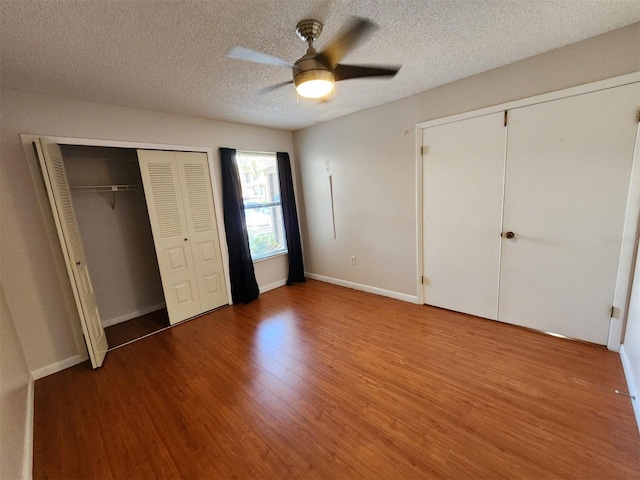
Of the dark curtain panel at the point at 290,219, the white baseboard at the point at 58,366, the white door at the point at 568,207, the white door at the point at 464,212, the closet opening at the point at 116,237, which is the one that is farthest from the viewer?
the dark curtain panel at the point at 290,219

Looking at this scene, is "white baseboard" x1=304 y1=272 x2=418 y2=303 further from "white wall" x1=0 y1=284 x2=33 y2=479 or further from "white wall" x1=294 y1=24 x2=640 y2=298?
"white wall" x1=0 y1=284 x2=33 y2=479

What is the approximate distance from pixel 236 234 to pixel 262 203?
28.6 inches

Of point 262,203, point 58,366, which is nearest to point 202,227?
point 262,203

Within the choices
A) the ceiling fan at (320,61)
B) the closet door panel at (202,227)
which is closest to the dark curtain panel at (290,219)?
the closet door panel at (202,227)

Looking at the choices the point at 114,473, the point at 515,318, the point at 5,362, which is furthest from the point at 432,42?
the point at 5,362

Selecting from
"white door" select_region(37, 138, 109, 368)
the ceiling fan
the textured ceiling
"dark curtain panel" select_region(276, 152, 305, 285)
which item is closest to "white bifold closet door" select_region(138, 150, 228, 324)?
"white door" select_region(37, 138, 109, 368)

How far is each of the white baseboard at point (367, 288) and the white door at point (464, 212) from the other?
319mm

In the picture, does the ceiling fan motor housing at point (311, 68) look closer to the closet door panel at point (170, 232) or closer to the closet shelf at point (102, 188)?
the closet door panel at point (170, 232)

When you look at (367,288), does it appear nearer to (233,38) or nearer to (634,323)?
(634,323)

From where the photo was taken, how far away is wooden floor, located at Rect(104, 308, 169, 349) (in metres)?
2.86

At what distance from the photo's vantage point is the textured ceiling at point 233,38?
4.49 ft

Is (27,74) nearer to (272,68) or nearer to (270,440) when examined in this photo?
(272,68)

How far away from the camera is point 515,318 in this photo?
254 cm

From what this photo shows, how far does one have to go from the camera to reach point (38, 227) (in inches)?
88.3
